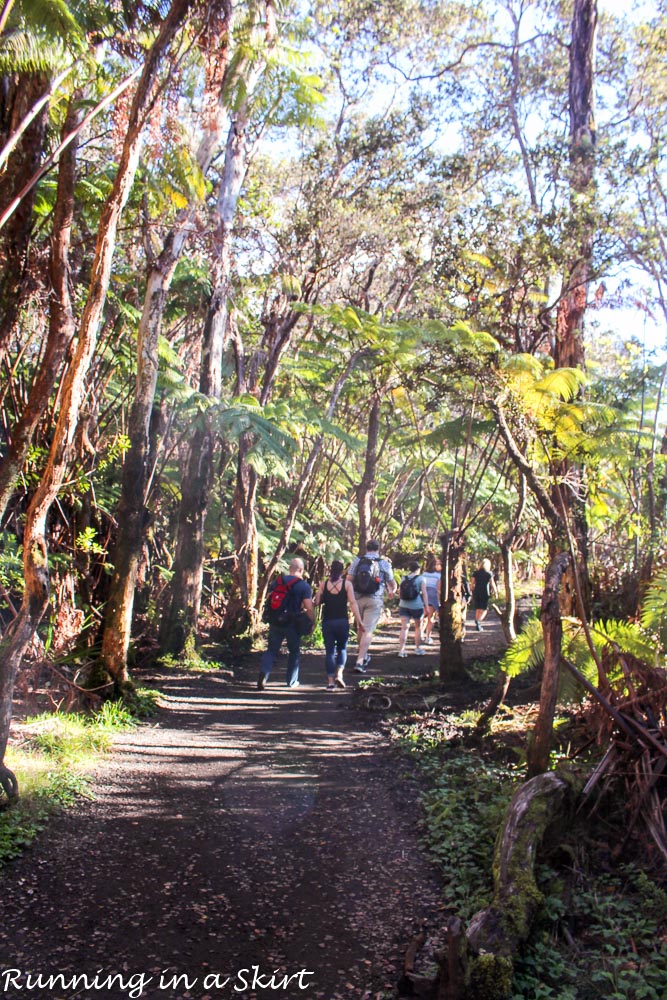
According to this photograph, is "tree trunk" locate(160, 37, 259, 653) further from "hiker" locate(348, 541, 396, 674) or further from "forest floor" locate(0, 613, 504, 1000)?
"forest floor" locate(0, 613, 504, 1000)

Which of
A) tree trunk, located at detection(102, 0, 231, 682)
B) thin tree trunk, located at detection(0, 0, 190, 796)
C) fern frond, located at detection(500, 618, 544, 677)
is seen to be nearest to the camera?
thin tree trunk, located at detection(0, 0, 190, 796)

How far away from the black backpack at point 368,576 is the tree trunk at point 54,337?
7093 mm

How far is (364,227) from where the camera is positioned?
53.2 ft

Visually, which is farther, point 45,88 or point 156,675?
point 156,675

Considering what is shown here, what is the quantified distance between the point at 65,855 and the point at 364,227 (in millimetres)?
13667

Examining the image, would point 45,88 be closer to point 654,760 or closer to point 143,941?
point 143,941

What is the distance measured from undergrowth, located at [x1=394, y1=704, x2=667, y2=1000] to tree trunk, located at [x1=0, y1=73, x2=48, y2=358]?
4913 millimetres

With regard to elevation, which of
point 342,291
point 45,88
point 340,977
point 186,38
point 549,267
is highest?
point 342,291

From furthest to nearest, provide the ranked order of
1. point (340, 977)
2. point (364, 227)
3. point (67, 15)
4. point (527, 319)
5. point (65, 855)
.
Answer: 1. point (364, 227)
2. point (527, 319)
3. point (67, 15)
4. point (65, 855)
5. point (340, 977)

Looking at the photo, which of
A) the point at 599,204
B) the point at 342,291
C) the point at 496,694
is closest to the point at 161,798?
the point at 496,694

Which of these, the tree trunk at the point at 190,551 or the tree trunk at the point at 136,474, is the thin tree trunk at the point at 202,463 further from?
the tree trunk at the point at 136,474

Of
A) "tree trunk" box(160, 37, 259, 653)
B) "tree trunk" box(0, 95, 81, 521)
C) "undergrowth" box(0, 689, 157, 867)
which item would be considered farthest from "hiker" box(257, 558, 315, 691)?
"tree trunk" box(0, 95, 81, 521)

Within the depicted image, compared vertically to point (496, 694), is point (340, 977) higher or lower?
lower

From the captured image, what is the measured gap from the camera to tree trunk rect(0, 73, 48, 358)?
6219 mm
